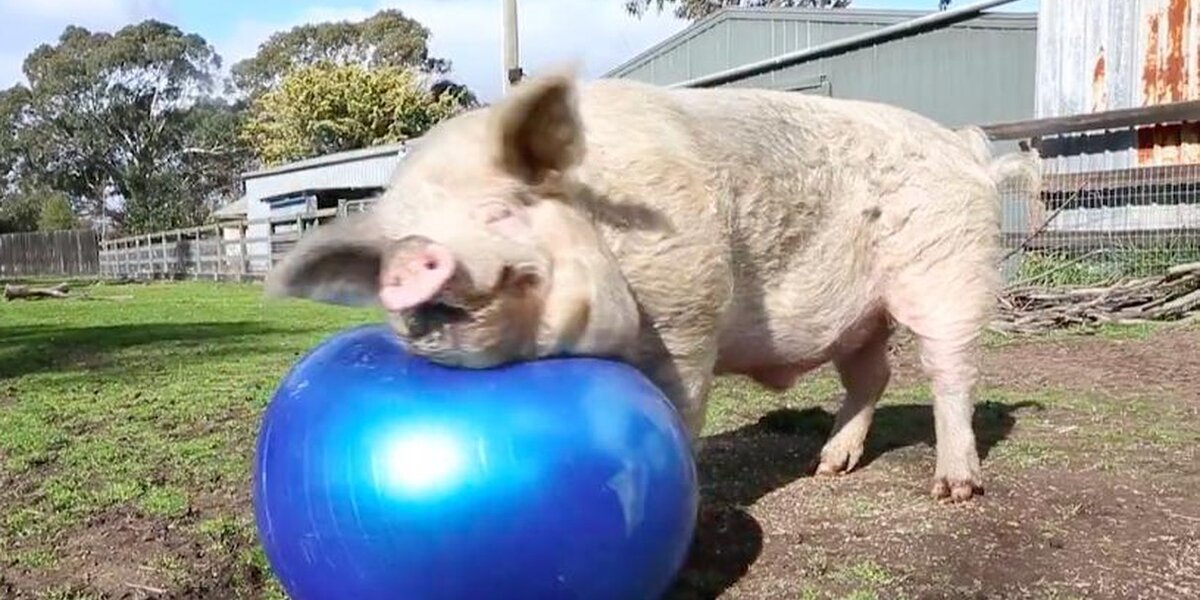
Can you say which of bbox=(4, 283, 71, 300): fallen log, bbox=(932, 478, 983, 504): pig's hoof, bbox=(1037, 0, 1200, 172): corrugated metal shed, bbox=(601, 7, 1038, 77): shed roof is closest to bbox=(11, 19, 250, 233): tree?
bbox=(4, 283, 71, 300): fallen log

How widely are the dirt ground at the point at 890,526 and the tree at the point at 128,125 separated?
5704cm

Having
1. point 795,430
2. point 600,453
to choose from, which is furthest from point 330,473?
point 795,430

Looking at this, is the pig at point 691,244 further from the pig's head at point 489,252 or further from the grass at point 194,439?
the grass at point 194,439

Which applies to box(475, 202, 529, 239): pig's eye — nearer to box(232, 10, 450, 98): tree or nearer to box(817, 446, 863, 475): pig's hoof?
box(817, 446, 863, 475): pig's hoof

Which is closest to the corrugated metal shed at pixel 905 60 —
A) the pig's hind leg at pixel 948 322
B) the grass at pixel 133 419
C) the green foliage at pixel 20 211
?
the grass at pixel 133 419

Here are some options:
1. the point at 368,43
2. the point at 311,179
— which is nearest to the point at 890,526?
the point at 311,179

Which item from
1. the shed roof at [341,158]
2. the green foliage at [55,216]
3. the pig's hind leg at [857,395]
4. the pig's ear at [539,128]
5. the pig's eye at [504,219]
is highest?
the shed roof at [341,158]

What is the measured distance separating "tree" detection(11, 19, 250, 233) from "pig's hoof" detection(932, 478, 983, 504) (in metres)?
58.0

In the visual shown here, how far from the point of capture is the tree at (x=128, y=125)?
59.3m

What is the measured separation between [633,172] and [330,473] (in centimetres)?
128

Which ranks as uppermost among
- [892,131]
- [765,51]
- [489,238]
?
[765,51]

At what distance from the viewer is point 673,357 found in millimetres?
3549

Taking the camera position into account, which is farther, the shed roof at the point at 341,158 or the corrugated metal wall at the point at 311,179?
the corrugated metal wall at the point at 311,179

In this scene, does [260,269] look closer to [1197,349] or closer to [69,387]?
[69,387]
